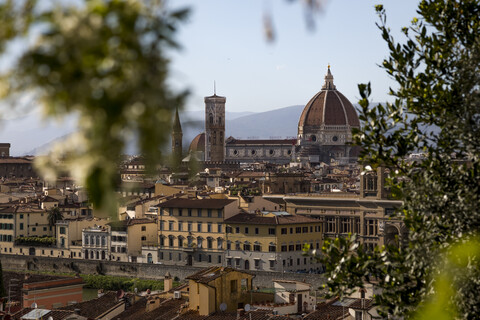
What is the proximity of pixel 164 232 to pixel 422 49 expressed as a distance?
42167mm

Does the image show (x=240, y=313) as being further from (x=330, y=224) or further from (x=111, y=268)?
Answer: (x=330, y=224)

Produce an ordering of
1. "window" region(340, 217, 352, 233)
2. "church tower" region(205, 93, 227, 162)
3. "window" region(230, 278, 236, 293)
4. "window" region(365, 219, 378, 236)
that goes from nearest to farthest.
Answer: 1. "window" region(230, 278, 236, 293)
2. "window" region(365, 219, 378, 236)
3. "window" region(340, 217, 352, 233)
4. "church tower" region(205, 93, 227, 162)

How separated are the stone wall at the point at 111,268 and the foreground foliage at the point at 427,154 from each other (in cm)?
3301

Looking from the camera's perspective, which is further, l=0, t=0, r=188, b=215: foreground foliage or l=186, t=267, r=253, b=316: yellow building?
l=186, t=267, r=253, b=316: yellow building

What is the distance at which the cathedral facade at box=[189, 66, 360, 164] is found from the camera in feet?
436

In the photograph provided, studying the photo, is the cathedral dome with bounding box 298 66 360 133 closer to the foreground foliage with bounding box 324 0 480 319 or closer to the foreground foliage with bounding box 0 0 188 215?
the foreground foliage with bounding box 324 0 480 319

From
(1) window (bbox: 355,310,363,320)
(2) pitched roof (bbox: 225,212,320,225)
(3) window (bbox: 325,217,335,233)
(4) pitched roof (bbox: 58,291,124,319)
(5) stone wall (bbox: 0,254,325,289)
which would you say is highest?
(2) pitched roof (bbox: 225,212,320,225)

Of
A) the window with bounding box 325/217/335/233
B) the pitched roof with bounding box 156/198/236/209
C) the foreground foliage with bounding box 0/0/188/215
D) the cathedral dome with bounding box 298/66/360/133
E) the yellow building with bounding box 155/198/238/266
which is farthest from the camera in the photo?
the cathedral dome with bounding box 298/66/360/133

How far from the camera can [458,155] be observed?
20.2ft

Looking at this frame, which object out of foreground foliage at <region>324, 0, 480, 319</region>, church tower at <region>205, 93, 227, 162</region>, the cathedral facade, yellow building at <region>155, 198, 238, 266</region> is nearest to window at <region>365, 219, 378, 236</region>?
yellow building at <region>155, 198, 238, 266</region>

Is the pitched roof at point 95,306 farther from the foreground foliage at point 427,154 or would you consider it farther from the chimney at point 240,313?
the foreground foliage at point 427,154

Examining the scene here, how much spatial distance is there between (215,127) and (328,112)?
1999 centimetres

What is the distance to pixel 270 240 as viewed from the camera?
43.8m

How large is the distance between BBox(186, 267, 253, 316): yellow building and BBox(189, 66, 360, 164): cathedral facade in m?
105
